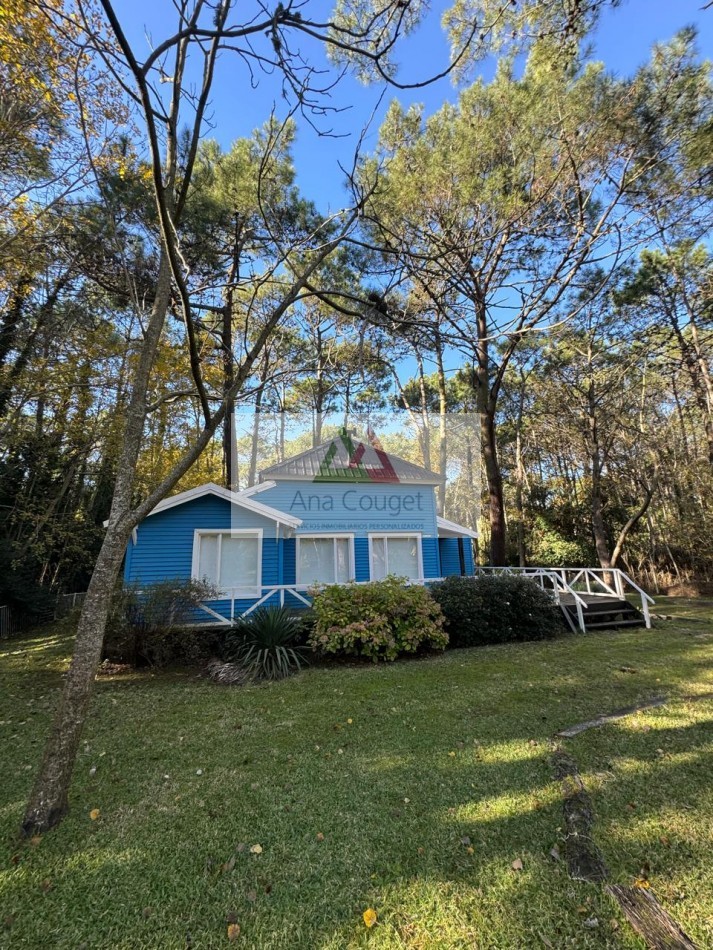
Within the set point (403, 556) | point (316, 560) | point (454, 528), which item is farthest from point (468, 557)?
point (316, 560)

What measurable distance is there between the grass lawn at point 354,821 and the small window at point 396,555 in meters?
6.84

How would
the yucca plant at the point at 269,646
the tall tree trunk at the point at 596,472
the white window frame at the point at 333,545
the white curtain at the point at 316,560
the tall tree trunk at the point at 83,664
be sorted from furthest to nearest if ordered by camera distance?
the tall tree trunk at the point at 596,472 → the white curtain at the point at 316,560 → the white window frame at the point at 333,545 → the yucca plant at the point at 269,646 → the tall tree trunk at the point at 83,664

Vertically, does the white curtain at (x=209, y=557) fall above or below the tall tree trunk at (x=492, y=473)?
below

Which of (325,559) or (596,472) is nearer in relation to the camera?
(325,559)

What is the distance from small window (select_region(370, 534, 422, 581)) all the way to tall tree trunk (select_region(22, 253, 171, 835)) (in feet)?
31.6

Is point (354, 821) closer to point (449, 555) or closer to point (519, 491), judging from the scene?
point (449, 555)

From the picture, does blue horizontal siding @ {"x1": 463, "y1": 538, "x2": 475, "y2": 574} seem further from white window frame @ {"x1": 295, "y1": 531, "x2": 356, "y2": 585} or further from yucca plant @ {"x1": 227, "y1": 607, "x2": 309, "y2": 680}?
yucca plant @ {"x1": 227, "y1": 607, "x2": 309, "y2": 680}

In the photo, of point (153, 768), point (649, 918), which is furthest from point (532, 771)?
point (153, 768)

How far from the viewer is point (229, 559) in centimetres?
1045

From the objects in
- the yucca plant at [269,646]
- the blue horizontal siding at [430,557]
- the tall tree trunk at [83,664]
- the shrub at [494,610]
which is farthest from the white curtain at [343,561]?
the tall tree trunk at [83,664]

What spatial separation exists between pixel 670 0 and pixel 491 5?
2.86 m

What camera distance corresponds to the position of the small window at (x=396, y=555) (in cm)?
1252

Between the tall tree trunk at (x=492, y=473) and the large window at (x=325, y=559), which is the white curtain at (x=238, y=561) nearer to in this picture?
the large window at (x=325, y=559)

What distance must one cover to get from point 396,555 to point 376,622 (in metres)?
5.31
